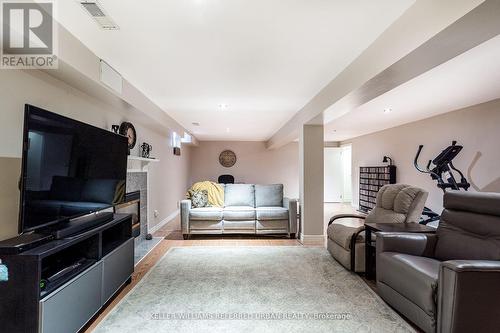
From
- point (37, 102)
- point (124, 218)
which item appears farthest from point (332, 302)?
point (37, 102)

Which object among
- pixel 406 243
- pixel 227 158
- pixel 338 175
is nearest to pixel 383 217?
pixel 406 243

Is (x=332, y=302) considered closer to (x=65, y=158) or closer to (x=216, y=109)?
(x=65, y=158)

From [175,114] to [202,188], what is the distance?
1439 millimetres

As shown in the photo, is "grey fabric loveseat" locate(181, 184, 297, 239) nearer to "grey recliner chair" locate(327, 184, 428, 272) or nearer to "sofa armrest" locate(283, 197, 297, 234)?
"sofa armrest" locate(283, 197, 297, 234)

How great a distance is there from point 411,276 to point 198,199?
346 cm

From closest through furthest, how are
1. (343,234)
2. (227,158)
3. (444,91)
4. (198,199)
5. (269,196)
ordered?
(343,234)
(444,91)
(198,199)
(269,196)
(227,158)

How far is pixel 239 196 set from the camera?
5035 mm

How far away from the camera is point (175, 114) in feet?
15.8

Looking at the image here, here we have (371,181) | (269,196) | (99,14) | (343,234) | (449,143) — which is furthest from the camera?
(371,181)

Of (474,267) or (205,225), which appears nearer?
(474,267)

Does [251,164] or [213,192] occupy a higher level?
[251,164]

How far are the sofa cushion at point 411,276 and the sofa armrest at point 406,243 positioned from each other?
78 millimetres

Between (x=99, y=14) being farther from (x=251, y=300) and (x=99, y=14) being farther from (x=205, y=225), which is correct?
(x=205, y=225)

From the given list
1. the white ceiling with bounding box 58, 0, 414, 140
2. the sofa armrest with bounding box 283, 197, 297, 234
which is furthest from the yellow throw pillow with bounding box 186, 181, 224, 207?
the white ceiling with bounding box 58, 0, 414, 140
